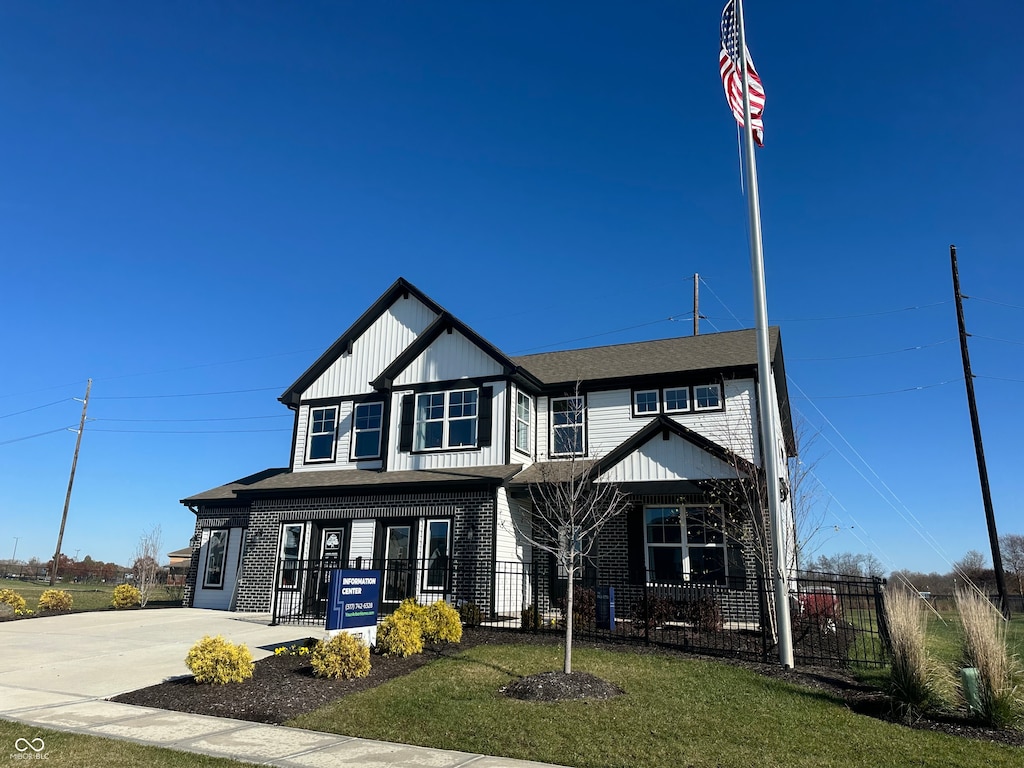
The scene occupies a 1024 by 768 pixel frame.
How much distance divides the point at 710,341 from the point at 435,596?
1182 centimetres

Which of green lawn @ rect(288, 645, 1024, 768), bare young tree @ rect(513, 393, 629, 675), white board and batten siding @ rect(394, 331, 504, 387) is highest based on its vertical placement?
white board and batten siding @ rect(394, 331, 504, 387)

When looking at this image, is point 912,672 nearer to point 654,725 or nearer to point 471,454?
point 654,725

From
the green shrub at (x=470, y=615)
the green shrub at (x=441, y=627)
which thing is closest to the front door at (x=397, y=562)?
the green shrub at (x=470, y=615)

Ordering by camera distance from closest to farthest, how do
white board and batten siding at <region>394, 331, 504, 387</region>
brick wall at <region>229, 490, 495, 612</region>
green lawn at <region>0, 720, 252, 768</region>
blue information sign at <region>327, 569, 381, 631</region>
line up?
green lawn at <region>0, 720, 252, 768</region> → blue information sign at <region>327, 569, 381, 631</region> → brick wall at <region>229, 490, 495, 612</region> → white board and batten siding at <region>394, 331, 504, 387</region>

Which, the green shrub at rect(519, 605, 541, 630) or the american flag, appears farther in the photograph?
the green shrub at rect(519, 605, 541, 630)

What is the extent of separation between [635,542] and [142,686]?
12.1 metres

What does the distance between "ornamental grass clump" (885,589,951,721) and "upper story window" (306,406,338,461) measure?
17704 millimetres

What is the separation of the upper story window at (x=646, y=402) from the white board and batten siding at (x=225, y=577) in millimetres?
13637

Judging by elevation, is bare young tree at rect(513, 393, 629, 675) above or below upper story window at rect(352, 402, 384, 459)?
below

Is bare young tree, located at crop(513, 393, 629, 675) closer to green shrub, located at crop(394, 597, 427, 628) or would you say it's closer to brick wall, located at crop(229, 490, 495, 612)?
brick wall, located at crop(229, 490, 495, 612)

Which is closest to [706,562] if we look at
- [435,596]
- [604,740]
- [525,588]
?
[525,588]

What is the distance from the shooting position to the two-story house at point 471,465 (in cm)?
1786

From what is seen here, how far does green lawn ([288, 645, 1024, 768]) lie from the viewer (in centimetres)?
684

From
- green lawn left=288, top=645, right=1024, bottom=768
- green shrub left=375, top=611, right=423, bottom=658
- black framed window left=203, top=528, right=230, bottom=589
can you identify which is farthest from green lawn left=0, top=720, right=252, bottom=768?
black framed window left=203, top=528, right=230, bottom=589
